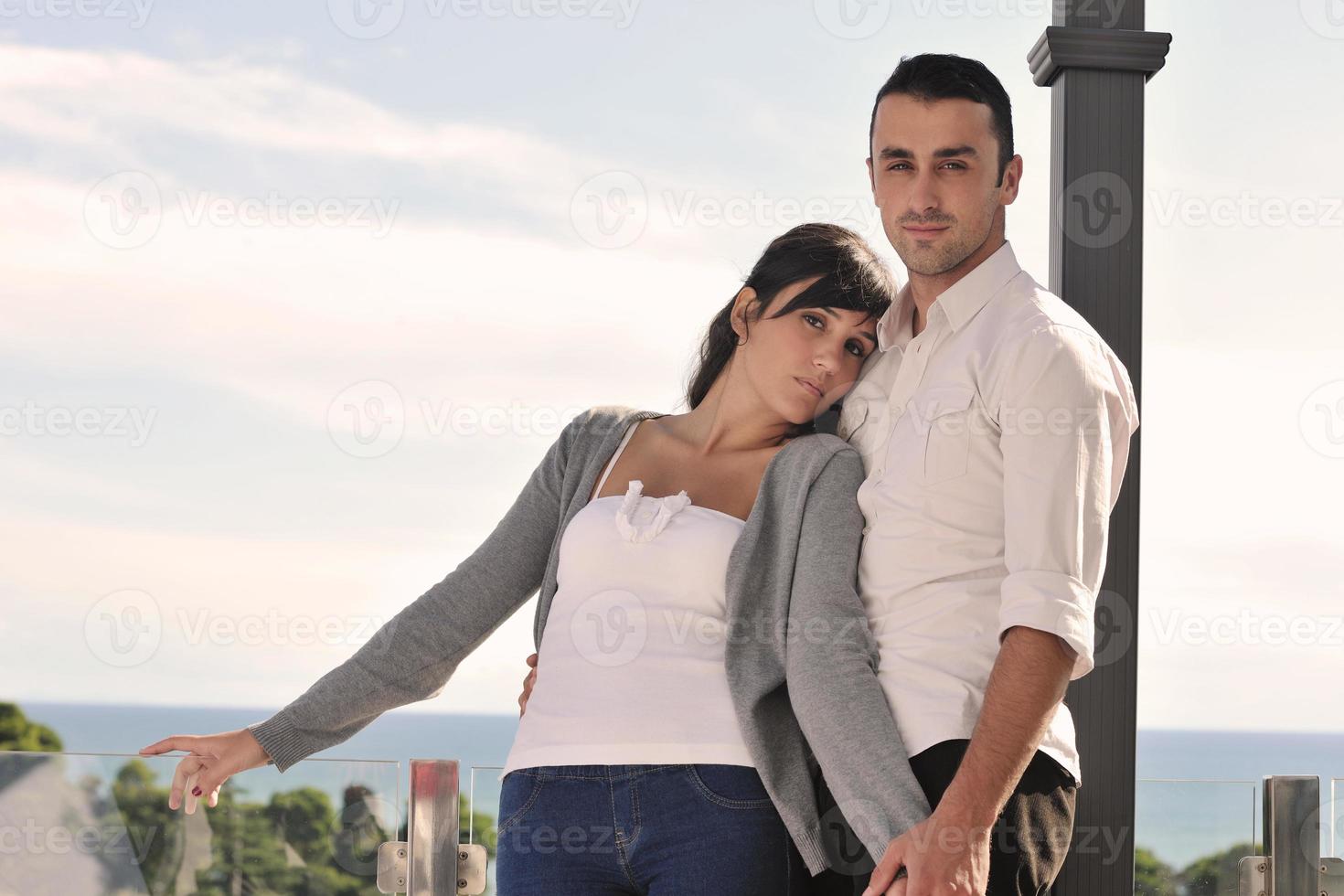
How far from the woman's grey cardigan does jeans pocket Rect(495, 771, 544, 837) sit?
0.57ft

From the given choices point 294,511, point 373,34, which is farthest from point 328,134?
point 373,34

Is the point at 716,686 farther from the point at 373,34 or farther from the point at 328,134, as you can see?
the point at 328,134

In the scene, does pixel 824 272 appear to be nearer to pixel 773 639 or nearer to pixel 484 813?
pixel 773 639

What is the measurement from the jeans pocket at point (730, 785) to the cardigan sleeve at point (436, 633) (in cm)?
53

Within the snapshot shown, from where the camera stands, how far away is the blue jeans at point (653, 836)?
1734 millimetres

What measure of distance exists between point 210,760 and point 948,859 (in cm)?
114

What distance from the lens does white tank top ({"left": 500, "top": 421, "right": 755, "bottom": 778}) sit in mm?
1802

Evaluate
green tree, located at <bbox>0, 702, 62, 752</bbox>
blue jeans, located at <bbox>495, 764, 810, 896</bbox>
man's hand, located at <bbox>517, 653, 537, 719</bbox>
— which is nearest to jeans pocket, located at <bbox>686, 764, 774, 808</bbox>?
blue jeans, located at <bbox>495, 764, 810, 896</bbox>

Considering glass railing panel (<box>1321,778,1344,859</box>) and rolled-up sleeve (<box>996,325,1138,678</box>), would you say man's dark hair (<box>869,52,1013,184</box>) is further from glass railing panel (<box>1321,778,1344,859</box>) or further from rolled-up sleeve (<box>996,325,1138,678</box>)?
glass railing panel (<box>1321,778,1344,859</box>)

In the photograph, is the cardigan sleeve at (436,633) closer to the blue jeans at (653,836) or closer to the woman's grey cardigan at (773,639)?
the woman's grey cardigan at (773,639)

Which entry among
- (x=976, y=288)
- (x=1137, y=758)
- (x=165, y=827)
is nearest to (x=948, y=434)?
(x=976, y=288)

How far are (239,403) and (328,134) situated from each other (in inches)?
376

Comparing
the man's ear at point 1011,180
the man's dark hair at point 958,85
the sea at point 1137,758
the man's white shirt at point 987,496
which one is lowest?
the sea at point 1137,758

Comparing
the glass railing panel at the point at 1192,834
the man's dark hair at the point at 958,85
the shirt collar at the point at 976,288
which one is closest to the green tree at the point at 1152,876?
the glass railing panel at the point at 1192,834
